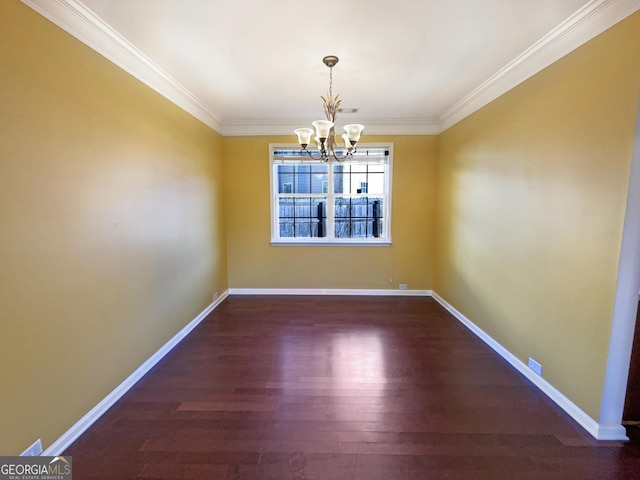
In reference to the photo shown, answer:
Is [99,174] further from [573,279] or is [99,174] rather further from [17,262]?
[573,279]

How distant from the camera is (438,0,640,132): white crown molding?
157 cm

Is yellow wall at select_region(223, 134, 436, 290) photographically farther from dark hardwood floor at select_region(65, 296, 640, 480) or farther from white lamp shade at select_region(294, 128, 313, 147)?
white lamp shade at select_region(294, 128, 313, 147)

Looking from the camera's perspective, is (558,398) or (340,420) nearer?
(340,420)

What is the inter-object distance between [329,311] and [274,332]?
2.95 ft

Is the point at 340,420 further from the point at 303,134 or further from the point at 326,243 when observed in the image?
the point at 326,243

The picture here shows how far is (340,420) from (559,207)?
2143mm

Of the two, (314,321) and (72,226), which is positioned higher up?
(72,226)

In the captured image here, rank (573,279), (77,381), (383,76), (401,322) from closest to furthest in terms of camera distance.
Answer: (77,381), (573,279), (383,76), (401,322)

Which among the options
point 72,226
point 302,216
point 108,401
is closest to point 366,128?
point 302,216

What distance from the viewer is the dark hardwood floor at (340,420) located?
1.51 m

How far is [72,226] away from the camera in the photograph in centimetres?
168

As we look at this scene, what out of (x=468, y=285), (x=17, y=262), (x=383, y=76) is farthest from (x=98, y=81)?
(x=468, y=285)

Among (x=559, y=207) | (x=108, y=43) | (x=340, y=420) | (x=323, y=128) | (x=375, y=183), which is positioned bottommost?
(x=340, y=420)

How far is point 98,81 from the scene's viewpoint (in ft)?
6.15
